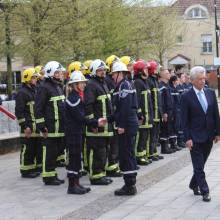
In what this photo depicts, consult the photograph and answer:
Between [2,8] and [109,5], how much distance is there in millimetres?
5118

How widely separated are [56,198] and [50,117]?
168 cm

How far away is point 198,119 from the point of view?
909 centimetres

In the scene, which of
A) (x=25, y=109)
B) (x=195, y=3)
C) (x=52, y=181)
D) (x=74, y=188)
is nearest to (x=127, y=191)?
(x=74, y=188)

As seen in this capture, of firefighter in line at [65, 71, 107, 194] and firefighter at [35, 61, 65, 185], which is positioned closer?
firefighter in line at [65, 71, 107, 194]

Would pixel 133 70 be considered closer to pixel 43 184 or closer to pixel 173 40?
pixel 43 184

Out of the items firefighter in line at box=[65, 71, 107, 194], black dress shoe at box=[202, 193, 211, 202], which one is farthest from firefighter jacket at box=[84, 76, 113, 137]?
black dress shoe at box=[202, 193, 211, 202]

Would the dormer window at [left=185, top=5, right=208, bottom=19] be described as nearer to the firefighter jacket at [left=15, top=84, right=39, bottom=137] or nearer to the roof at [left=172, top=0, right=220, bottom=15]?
the roof at [left=172, top=0, right=220, bottom=15]

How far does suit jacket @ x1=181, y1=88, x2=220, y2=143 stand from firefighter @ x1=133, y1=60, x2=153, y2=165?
3.61 meters

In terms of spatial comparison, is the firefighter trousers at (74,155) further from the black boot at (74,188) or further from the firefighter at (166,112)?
the firefighter at (166,112)

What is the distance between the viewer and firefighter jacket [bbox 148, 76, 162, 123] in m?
13.7

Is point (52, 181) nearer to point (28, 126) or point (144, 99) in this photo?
point (28, 126)

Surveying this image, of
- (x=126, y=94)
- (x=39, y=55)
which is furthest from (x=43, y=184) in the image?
(x=39, y=55)

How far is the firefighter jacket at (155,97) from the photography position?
1370 cm

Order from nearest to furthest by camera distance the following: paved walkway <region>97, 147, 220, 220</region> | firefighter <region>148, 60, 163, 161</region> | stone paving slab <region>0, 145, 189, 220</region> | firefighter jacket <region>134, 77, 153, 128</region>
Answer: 1. paved walkway <region>97, 147, 220, 220</region>
2. stone paving slab <region>0, 145, 189, 220</region>
3. firefighter jacket <region>134, 77, 153, 128</region>
4. firefighter <region>148, 60, 163, 161</region>
